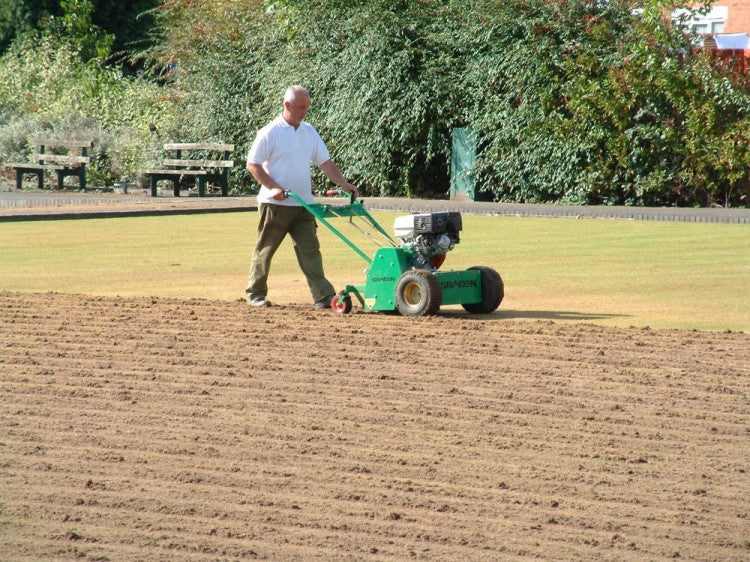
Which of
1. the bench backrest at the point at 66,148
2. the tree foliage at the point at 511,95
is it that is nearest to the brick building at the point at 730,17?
the tree foliage at the point at 511,95

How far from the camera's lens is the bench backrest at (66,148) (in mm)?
26859

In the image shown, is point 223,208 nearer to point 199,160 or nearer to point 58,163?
point 199,160

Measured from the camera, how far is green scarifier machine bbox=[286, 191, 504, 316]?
32.0 ft

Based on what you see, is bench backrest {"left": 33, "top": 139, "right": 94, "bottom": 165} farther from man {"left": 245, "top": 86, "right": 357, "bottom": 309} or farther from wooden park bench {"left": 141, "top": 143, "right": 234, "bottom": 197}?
man {"left": 245, "top": 86, "right": 357, "bottom": 309}

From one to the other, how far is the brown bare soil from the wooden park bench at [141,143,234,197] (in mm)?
16193

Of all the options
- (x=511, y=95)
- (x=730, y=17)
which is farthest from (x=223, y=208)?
(x=730, y=17)

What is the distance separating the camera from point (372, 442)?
610 centimetres

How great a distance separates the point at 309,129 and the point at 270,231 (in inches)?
35.5

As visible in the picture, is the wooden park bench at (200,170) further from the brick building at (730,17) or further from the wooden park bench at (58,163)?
the brick building at (730,17)

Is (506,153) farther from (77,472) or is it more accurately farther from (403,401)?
(77,472)

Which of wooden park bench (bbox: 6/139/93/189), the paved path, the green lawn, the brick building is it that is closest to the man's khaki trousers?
the green lawn

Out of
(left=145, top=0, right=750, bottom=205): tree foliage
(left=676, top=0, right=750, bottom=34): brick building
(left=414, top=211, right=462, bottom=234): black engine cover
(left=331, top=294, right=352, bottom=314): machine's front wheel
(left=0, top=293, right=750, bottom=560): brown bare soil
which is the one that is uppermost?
(left=676, top=0, right=750, bottom=34): brick building

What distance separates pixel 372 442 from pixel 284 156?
16.3 ft

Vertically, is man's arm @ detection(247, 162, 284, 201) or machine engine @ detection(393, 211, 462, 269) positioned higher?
man's arm @ detection(247, 162, 284, 201)
